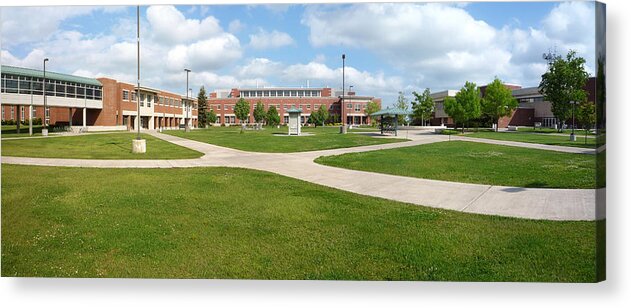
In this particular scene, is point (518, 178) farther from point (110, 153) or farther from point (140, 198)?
point (110, 153)

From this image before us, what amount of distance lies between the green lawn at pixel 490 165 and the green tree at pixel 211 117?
36.8 m

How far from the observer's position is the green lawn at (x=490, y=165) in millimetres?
5441

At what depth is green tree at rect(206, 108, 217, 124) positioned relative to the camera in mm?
44963

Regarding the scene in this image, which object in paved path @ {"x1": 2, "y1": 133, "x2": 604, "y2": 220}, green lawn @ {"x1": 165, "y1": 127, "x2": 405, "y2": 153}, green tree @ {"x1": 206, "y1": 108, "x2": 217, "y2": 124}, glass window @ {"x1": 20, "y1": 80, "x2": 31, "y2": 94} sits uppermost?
green tree @ {"x1": 206, "y1": 108, "x2": 217, "y2": 124}

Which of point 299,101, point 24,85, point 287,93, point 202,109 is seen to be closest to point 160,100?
point 299,101

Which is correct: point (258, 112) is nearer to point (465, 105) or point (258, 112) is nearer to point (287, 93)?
point (287, 93)

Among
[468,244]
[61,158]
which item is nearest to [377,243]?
[468,244]

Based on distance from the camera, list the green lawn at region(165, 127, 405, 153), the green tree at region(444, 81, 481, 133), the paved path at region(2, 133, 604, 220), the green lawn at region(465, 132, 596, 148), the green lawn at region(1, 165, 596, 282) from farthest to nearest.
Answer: the green lawn at region(165, 127, 405, 153) → the green tree at region(444, 81, 481, 133) → the green lawn at region(465, 132, 596, 148) → the paved path at region(2, 133, 604, 220) → the green lawn at region(1, 165, 596, 282)

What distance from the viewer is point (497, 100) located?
28.9 feet

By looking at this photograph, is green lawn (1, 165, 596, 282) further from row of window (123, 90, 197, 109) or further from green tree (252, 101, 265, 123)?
green tree (252, 101, 265, 123)

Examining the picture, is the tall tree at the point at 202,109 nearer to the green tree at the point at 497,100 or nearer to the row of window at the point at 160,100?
the row of window at the point at 160,100

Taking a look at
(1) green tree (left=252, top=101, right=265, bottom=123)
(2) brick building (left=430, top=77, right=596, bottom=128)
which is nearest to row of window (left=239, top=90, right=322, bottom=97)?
(2) brick building (left=430, top=77, right=596, bottom=128)

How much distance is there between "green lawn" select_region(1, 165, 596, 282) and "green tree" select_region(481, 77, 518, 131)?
3.57 meters

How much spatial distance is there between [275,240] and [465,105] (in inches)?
284
